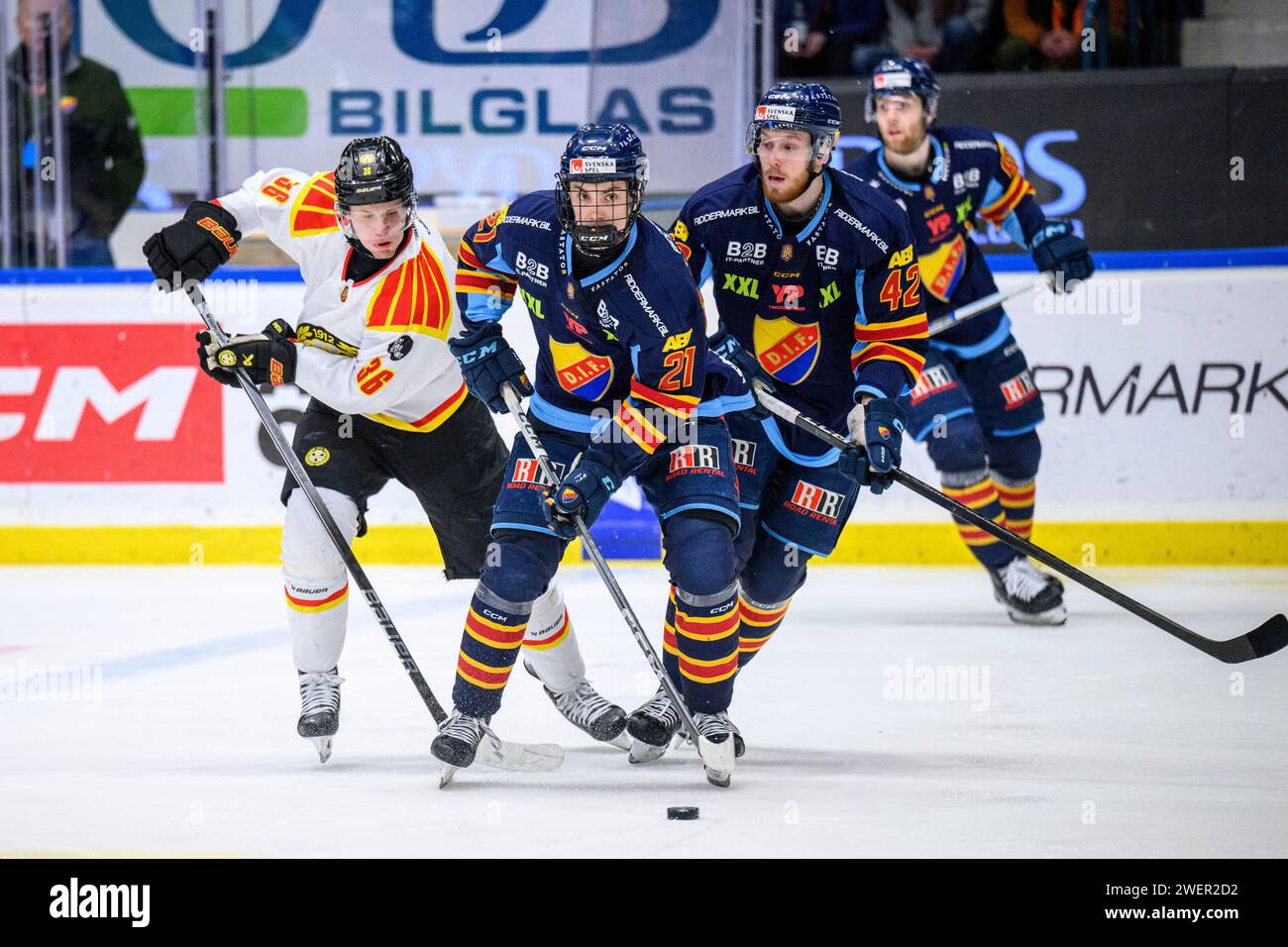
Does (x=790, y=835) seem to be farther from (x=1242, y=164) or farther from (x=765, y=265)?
(x=1242, y=164)

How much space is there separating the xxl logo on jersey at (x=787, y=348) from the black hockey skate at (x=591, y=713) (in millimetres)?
778

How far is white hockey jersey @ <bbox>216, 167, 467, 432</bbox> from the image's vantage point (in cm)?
364


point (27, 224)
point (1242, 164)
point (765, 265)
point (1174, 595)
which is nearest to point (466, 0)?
point (27, 224)

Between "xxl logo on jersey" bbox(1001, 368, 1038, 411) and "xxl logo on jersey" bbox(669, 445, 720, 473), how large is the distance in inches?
89.2

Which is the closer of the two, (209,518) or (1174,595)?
(1174,595)

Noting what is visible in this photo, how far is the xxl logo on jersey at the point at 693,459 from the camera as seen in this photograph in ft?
11.4

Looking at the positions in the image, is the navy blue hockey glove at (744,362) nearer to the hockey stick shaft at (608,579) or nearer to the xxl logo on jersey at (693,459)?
the xxl logo on jersey at (693,459)

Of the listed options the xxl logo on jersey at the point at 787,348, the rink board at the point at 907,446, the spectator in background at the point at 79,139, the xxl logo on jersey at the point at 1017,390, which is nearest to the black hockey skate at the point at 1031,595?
the xxl logo on jersey at the point at 1017,390

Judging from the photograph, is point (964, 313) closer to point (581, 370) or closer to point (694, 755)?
point (694, 755)

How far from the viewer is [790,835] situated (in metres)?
3.02

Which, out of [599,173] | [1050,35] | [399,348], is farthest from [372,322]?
[1050,35]

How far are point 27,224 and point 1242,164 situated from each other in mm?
4485

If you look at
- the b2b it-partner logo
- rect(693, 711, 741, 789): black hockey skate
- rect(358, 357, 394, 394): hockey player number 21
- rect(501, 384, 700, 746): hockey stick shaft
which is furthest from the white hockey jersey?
the b2b it-partner logo

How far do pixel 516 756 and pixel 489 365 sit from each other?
2.52ft
